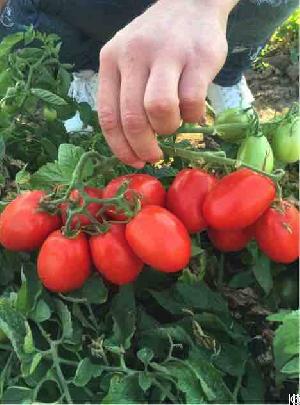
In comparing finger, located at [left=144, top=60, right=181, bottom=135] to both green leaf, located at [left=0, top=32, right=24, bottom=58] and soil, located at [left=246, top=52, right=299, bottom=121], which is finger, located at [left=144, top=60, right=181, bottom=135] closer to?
→ green leaf, located at [left=0, top=32, right=24, bottom=58]

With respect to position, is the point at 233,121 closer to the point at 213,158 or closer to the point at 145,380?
the point at 213,158

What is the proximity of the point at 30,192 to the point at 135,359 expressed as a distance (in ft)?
0.98

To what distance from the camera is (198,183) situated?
1.00 metres

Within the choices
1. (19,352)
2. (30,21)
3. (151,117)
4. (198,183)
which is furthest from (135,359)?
(30,21)

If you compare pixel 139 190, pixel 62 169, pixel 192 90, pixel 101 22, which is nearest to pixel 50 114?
pixel 62 169

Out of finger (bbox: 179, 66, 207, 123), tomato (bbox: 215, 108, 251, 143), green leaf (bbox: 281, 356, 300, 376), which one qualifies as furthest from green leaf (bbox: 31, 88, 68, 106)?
green leaf (bbox: 281, 356, 300, 376)

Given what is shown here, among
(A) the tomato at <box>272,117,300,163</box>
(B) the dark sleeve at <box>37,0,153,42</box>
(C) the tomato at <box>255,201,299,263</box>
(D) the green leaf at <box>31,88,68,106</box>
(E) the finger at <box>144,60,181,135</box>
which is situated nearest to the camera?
(E) the finger at <box>144,60,181,135</box>

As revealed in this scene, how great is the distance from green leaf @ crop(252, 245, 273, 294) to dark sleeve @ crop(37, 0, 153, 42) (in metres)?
0.96

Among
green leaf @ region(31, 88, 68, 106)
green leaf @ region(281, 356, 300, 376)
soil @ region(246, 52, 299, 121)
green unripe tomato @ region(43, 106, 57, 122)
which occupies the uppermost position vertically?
green leaf @ region(31, 88, 68, 106)

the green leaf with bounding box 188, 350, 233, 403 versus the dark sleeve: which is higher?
the dark sleeve

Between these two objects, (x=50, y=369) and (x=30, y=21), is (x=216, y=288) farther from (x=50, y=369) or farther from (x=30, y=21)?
(x=30, y=21)

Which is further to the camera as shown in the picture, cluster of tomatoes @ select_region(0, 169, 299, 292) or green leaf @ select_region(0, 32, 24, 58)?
green leaf @ select_region(0, 32, 24, 58)

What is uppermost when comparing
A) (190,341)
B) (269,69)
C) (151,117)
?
(151,117)

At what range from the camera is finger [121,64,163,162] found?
35.0 inches
